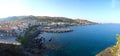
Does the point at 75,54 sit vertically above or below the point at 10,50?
below

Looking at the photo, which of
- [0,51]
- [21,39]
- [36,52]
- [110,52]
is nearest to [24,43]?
[21,39]

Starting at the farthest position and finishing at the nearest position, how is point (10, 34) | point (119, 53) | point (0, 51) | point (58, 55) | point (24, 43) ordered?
point (10, 34)
point (24, 43)
point (58, 55)
point (119, 53)
point (0, 51)

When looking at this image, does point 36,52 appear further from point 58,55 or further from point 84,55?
point 84,55

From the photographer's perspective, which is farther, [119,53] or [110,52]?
[110,52]

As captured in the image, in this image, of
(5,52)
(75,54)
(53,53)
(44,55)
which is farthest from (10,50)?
(75,54)

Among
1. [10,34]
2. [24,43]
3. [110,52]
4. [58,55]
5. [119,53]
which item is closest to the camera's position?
[119,53]

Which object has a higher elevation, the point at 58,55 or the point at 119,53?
the point at 119,53

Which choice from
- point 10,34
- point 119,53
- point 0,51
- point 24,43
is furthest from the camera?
point 10,34

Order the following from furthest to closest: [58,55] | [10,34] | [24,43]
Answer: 1. [10,34]
2. [24,43]
3. [58,55]

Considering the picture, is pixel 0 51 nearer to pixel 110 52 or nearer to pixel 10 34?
pixel 110 52
